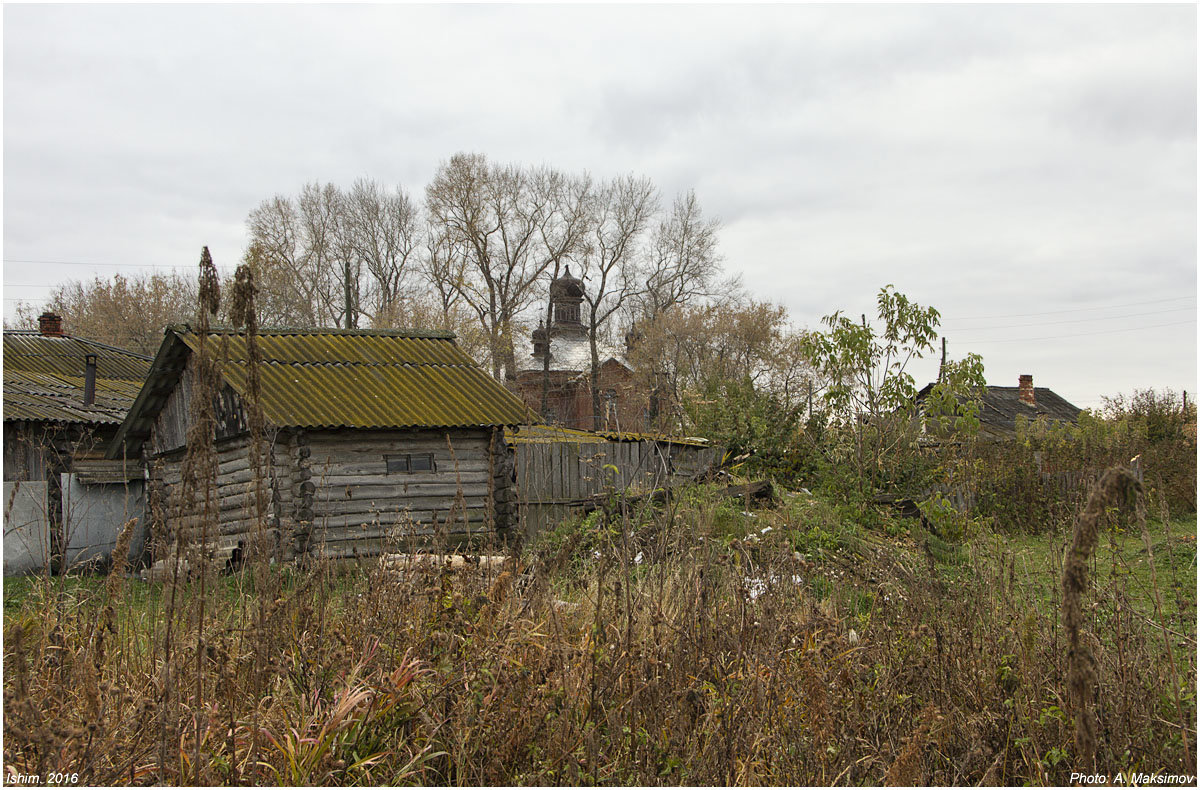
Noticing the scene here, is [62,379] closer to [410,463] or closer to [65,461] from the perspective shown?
[65,461]

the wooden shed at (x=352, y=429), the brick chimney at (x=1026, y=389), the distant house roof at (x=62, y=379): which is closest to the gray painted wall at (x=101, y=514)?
the distant house roof at (x=62, y=379)

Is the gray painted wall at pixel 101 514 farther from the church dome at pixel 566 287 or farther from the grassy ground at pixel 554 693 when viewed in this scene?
the church dome at pixel 566 287

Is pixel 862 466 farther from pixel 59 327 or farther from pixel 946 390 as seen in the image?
pixel 59 327

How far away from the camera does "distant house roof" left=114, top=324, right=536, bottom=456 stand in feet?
44.2

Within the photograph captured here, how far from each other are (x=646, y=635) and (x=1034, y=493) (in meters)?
12.6

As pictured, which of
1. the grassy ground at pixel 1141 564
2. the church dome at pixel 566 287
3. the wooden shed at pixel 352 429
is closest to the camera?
the grassy ground at pixel 1141 564

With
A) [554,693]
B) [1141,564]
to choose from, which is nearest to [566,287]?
[1141,564]

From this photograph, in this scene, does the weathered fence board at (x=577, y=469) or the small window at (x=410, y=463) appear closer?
the weathered fence board at (x=577, y=469)

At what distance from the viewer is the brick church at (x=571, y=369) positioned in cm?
4550

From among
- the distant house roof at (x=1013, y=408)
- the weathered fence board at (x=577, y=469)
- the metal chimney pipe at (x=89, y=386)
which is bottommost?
the weathered fence board at (x=577, y=469)

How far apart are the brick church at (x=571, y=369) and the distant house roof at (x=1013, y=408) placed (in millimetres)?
15355

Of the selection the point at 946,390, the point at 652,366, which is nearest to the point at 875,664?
the point at 946,390

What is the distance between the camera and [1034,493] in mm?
14891

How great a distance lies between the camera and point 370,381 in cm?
1470
